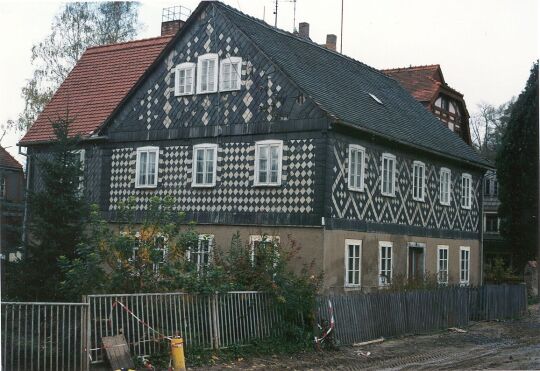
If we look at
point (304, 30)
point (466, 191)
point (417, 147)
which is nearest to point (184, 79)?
point (417, 147)

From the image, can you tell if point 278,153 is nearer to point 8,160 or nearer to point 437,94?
point 8,160

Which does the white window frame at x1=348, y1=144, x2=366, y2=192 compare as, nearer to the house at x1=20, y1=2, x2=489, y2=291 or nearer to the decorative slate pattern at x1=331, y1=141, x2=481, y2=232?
the house at x1=20, y1=2, x2=489, y2=291

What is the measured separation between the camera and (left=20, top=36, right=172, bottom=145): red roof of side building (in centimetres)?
3119

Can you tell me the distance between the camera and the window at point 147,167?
27.1 m

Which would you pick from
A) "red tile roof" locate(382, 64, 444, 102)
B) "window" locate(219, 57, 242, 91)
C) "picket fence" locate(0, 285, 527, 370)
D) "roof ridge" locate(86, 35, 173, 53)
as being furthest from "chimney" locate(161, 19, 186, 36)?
"picket fence" locate(0, 285, 527, 370)

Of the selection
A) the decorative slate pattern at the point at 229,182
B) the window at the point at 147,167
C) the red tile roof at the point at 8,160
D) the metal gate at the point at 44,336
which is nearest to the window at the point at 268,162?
the decorative slate pattern at the point at 229,182

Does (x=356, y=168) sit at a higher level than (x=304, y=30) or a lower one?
lower

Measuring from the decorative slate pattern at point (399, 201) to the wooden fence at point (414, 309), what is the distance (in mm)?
3258

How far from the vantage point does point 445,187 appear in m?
30.7

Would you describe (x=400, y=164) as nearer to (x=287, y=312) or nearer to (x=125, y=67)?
(x=287, y=312)

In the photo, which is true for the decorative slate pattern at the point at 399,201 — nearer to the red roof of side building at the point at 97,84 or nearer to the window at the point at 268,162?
the window at the point at 268,162

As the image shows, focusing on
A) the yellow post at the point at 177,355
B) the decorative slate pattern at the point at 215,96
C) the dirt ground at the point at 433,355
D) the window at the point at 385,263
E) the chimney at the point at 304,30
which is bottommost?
the dirt ground at the point at 433,355

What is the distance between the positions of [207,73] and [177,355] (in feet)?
43.3

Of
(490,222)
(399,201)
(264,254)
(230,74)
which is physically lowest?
(264,254)
